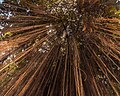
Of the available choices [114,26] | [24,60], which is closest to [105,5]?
[114,26]

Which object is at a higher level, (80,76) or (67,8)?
(67,8)

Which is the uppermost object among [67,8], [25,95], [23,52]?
[67,8]

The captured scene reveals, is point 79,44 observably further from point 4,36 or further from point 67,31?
point 4,36

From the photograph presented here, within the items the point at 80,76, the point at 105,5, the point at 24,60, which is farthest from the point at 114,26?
the point at 24,60

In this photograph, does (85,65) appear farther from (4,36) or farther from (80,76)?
(4,36)

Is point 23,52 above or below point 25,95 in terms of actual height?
above

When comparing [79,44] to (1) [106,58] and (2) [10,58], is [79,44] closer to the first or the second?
(1) [106,58]

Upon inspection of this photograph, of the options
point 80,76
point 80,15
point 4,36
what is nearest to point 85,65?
point 80,76
